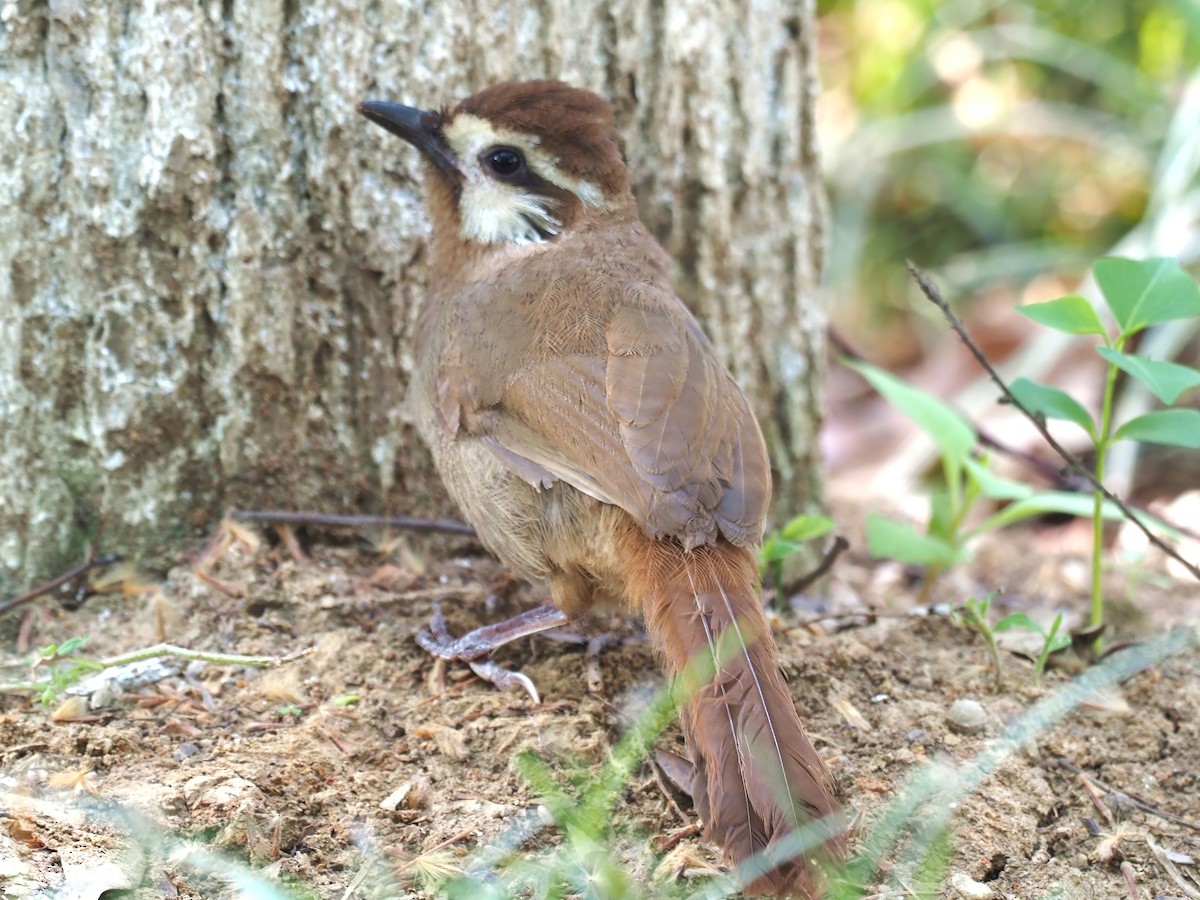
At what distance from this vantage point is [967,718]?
3133mm

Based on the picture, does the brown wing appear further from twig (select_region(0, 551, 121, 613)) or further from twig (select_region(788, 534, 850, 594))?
twig (select_region(0, 551, 121, 613))

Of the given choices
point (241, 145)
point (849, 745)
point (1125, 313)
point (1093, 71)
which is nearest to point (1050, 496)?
point (1125, 313)

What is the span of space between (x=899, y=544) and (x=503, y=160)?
1.58 m

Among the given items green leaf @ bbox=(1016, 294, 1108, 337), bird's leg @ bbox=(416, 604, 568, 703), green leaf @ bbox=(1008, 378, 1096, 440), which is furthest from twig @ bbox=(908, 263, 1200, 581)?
bird's leg @ bbox=(416, 604, 568, 703)

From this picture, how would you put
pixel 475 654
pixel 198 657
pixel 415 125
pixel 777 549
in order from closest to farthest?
pixel 198 657 < pixel 475 654 < pixel 415 125 < pixel 777 549

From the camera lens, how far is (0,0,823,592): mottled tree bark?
11.2ft

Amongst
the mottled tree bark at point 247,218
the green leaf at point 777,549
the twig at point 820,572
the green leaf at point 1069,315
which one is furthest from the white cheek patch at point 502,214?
the green leaf at point 1069,315

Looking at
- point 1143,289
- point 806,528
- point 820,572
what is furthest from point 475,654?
point 1143,289

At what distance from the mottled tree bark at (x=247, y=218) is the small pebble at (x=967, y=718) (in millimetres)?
1562

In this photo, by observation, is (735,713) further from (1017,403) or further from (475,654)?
(1017,403)

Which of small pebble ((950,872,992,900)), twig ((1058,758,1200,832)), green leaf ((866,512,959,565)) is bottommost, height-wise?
small pebble ((950,872,992,900))

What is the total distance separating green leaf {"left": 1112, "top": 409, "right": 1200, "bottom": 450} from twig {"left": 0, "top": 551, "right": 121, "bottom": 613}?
2.74 meters

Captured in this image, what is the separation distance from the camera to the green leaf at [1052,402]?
333cm

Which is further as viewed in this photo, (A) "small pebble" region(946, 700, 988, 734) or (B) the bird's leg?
(B) the bird's leg
